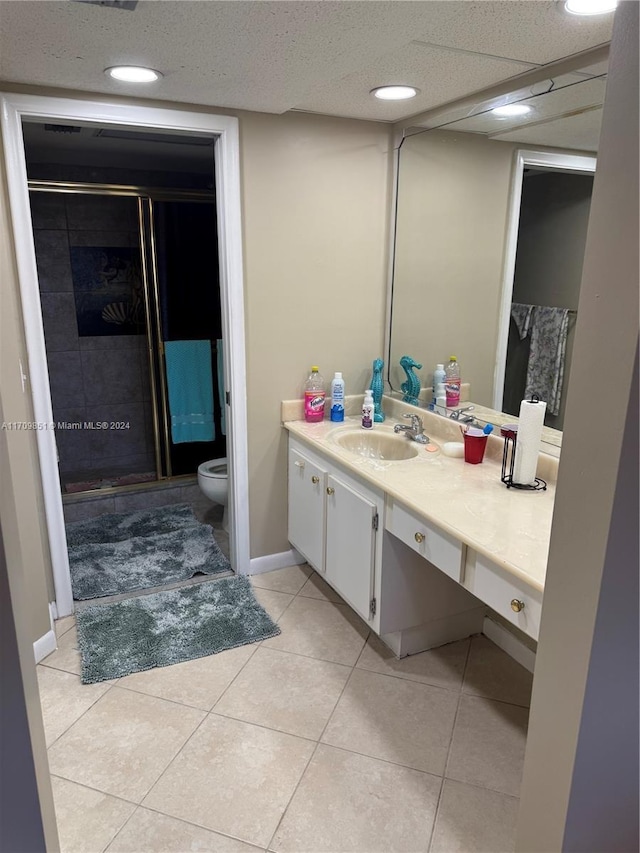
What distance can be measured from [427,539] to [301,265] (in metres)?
1.44

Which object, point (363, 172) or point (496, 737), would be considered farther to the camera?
point (363, 172)

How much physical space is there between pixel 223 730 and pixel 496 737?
92 cm

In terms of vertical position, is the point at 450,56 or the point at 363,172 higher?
the point at 450,56

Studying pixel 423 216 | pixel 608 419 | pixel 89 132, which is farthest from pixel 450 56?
pixel 89 132

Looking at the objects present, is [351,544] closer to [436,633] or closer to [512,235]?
[436,633]

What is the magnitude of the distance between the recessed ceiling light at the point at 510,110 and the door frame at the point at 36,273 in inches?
41.5

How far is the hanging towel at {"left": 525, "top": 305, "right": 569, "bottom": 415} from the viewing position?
204 centimetres

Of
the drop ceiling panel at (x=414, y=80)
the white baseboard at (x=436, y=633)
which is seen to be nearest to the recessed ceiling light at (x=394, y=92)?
the drop ceiling panel at (x=414, y=80)

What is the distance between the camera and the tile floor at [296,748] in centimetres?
164

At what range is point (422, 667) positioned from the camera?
2.31m

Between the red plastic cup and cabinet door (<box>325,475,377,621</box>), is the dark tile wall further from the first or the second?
the red plastic cup

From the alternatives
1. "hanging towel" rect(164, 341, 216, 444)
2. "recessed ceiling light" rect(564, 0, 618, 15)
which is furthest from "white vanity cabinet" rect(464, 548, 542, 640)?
"hanging towel" rect(164, 341, 216, 444)

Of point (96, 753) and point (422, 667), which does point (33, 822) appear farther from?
point (422, 667)

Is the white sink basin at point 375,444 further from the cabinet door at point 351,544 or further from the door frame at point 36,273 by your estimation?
the door frame at point 36,273
